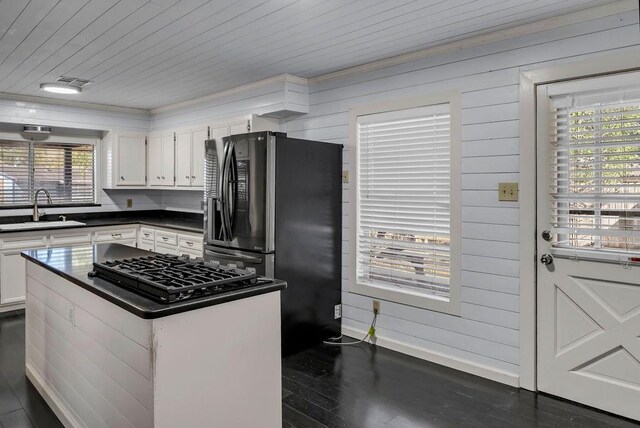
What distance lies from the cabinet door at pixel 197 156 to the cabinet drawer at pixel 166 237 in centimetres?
62

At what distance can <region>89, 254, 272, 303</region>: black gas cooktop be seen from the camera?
1.77m

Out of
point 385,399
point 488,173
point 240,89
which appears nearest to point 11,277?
point 240,89

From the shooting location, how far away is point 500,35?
2.93m

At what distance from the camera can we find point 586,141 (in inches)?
103

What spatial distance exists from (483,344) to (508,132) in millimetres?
1454

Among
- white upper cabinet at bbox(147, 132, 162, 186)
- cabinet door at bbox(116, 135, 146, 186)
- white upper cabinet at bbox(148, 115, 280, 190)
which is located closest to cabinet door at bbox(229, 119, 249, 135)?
white upper cabinet at bbox(148, 115, 280, 190)

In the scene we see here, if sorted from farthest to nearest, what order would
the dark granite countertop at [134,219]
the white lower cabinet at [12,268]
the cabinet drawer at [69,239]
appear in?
the dark granite countertop at [134,219], the cabinet drawer at [69,239], the white lower cabinet at [12,268]

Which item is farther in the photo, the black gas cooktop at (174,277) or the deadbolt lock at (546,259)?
the deadbolt lock at (546,259)

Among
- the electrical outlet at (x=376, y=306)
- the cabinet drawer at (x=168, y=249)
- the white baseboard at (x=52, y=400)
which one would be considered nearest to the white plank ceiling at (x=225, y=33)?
the cabinet drawer at (x=168, y=249)

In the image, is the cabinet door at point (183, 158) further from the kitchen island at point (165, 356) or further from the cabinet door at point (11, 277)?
the kitchen island at point (165, 356)

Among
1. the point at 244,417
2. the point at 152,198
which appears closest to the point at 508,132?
the point at 244,417

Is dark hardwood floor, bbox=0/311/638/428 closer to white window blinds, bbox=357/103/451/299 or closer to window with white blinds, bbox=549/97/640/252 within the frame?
white window blinds, bbox=357/103/451/299

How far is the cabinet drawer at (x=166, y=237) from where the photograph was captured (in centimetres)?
497

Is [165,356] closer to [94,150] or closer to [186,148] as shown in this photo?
[186,148]
